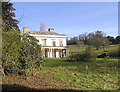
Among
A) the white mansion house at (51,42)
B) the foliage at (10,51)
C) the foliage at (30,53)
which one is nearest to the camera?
the foliage at (10,51)

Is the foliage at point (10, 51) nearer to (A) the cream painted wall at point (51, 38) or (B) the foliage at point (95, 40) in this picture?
(A) the cream painted wall at point (51, 38)

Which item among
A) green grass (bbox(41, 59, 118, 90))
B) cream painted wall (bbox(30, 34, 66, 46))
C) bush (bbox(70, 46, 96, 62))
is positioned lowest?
green grass (bbox(41, 59, 118, 90))

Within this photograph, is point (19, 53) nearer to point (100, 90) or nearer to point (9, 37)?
point (9, 37)

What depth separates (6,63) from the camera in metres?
7.24

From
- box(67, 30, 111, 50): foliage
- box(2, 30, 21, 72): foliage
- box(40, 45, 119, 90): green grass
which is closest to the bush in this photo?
box(40, 45, 119, 90): green grass

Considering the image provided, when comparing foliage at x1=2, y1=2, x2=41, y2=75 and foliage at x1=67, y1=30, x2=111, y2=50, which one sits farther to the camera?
foliage at x1=67, y1=30, x2=111, y2=50

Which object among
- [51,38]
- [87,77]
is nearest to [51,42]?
[51,38]

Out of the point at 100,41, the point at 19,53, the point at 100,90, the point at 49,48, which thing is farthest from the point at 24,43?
the point at 100,41

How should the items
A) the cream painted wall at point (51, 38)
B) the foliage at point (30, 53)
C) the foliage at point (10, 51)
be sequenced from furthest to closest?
the cream painted wall at point (51, 38) → the foliage at point (30, 53) → the foliage at point (10, 51)

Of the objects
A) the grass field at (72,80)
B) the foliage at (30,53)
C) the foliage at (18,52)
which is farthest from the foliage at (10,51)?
the grass field at (72,80)

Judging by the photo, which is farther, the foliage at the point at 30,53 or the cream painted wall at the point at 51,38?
the cream painted wall at the point at 51,38

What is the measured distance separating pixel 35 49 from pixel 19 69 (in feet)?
5.13

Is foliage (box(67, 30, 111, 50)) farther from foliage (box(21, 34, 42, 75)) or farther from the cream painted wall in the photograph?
foliage (box(21, 34, 42, 75))

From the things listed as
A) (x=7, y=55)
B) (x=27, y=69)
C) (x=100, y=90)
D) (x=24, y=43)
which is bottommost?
(x=100, y=90)
